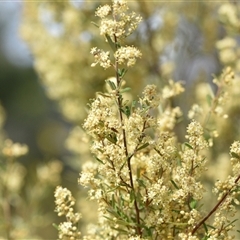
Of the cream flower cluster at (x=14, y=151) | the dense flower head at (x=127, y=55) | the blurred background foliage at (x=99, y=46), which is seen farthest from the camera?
the blurred background foliage at (x=99, y=46)

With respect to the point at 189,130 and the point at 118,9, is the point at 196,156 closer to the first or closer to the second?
the point at 189,130

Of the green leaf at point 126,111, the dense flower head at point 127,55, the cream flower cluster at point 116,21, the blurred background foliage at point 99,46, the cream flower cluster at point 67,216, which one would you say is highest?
the blurred background foliage at point 99,46

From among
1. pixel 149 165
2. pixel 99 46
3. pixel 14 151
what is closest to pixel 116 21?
pixel 149 165

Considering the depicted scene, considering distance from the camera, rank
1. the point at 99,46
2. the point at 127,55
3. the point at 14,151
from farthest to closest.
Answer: the point at 99,46 < the point at 14,151 < the point at 127,55

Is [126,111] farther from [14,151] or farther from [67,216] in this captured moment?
[14,151]

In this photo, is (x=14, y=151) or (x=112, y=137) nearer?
(x=112, y=137)

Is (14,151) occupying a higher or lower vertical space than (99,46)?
lower

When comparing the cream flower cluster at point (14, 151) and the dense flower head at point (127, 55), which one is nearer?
the dense flower head at point (127, 55)

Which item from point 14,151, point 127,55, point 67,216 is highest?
point 14,151

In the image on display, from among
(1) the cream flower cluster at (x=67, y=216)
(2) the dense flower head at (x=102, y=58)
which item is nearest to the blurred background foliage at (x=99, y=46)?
(1) the cream flower cluster at (x=67, y=216)

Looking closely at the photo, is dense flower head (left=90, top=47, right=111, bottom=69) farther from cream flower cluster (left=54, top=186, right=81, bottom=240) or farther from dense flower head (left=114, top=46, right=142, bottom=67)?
cream flower cluster (left=54, top=186, right=81, bottom=240)

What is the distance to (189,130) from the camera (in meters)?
0.67

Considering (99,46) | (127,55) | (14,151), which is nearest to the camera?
(127,55)

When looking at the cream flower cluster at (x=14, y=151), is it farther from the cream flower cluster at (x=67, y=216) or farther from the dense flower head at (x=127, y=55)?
the dense flower head at (x=127, y=55)
